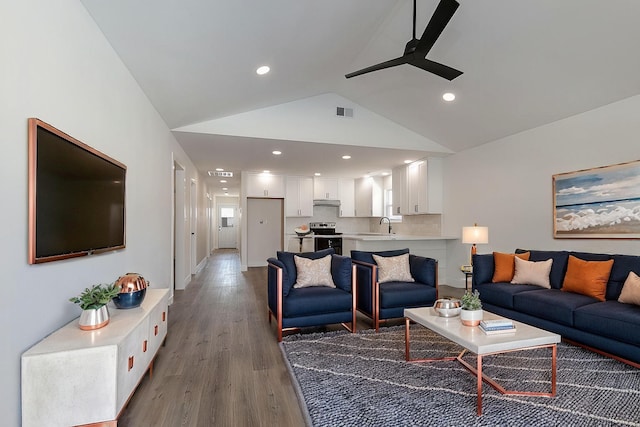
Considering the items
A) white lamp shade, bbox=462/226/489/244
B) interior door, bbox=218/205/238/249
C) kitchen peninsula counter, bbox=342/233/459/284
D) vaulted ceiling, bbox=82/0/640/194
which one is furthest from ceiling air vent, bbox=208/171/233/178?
interior door, bbox=218/205/238/249

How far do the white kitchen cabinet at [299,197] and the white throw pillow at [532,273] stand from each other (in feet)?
18.2

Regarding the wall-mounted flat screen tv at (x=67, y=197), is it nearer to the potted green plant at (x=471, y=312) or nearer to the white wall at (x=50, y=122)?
the white wall at (x=50, y=122)

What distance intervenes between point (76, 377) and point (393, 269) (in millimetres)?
3226

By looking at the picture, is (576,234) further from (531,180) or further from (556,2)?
(556,2)

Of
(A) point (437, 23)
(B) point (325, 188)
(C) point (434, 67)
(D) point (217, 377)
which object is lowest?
(D) point (217, 377)

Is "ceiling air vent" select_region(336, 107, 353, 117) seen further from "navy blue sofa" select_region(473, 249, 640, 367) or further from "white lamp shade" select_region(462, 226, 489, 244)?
"navy blue sofa" select_region(473, 249, 640, 367)

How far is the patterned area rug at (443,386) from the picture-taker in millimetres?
2020

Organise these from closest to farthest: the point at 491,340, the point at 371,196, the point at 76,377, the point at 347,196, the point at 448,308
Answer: the point at 76,377 < the point at 491,340 < the point at 448,308 < the point at 371,196 < the point at 347,196

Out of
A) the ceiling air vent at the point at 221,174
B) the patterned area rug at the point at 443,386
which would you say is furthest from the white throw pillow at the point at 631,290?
the ceiling air vent at the point at 221,174

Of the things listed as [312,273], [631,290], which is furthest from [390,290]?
[631,290]

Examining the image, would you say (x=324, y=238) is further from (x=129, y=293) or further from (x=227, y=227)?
(x=227, y=227)

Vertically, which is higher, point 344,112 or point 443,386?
point 344,112

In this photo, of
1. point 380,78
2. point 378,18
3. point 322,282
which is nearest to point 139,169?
point 322,282

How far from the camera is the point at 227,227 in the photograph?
16094mm
